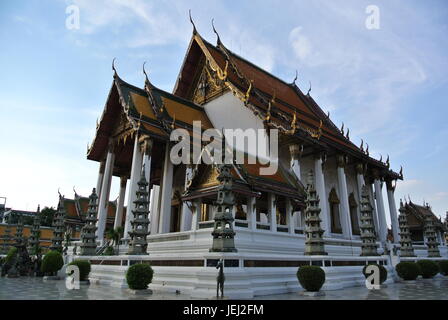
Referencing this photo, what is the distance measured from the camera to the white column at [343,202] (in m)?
18.0

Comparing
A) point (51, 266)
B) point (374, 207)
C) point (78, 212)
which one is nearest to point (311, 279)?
point (51, 266)

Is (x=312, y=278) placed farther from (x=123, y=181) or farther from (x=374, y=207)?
(x=374, y=207)

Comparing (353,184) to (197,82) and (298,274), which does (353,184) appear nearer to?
(197,82)

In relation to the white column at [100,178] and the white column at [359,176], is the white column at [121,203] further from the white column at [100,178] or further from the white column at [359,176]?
the white column at [359,176]

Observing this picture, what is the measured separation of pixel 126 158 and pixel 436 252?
57.2ft

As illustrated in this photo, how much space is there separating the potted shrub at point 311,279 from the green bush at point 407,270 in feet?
18.1

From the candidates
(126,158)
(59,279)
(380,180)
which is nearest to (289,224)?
(59,279)

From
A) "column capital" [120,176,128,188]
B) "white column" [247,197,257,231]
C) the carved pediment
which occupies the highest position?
the carved pediment

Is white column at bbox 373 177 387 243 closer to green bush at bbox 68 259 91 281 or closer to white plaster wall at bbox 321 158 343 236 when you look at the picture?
white plaster wall at bbox 321 158 343 236

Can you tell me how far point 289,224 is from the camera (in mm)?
12273

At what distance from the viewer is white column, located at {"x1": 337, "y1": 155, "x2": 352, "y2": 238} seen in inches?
711

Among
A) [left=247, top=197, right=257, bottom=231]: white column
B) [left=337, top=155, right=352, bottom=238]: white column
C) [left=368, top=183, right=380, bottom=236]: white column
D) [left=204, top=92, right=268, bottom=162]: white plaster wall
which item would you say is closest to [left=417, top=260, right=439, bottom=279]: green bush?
[left=337, top=155, right=352, bottom=238]: white column

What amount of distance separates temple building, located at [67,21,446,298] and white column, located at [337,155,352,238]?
56mm

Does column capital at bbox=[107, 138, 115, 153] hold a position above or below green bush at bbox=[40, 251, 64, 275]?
above
